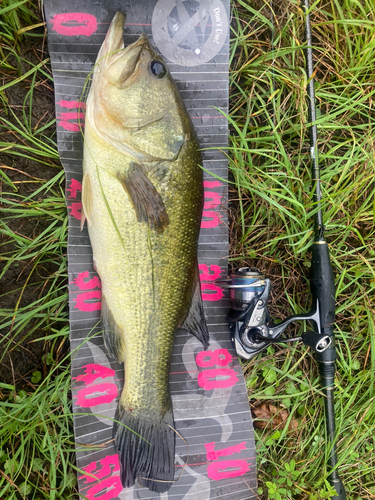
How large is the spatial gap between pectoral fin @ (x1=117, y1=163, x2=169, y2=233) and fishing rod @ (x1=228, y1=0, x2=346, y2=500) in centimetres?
57

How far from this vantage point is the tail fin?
173 centimetres

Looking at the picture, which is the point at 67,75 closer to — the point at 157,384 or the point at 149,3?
the point at 149,3

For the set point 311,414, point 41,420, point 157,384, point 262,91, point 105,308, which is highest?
point 262,91

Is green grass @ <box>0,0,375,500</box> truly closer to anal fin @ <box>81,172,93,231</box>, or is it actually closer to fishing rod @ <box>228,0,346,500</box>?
fishing rod @ <box>228,0,346,500</box>

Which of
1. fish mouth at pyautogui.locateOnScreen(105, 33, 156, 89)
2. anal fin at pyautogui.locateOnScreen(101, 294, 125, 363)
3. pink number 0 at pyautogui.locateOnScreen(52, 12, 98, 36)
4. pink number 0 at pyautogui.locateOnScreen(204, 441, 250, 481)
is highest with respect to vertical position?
pink number 0 at pyautogui.locateOnScreen(52, 12, 98, 36)

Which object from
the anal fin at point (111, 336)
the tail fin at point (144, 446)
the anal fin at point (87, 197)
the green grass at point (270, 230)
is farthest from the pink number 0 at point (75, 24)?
the tail fin at point (144, 446)

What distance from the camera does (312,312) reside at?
1.86 meters

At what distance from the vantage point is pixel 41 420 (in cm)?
173

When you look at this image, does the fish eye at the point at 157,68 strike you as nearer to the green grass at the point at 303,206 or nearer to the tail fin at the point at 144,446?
the green grass at the point at 303,206

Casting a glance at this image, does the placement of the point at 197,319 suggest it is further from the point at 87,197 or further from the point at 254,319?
the point at 87,197

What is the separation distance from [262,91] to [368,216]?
1.02m

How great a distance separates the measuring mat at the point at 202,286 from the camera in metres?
1.75

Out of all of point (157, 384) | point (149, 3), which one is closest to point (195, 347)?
point (157, 384)

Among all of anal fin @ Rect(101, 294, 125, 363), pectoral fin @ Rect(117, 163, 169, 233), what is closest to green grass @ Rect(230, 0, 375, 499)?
pectoral fin @ Rect(117, 163, 169, 233)
